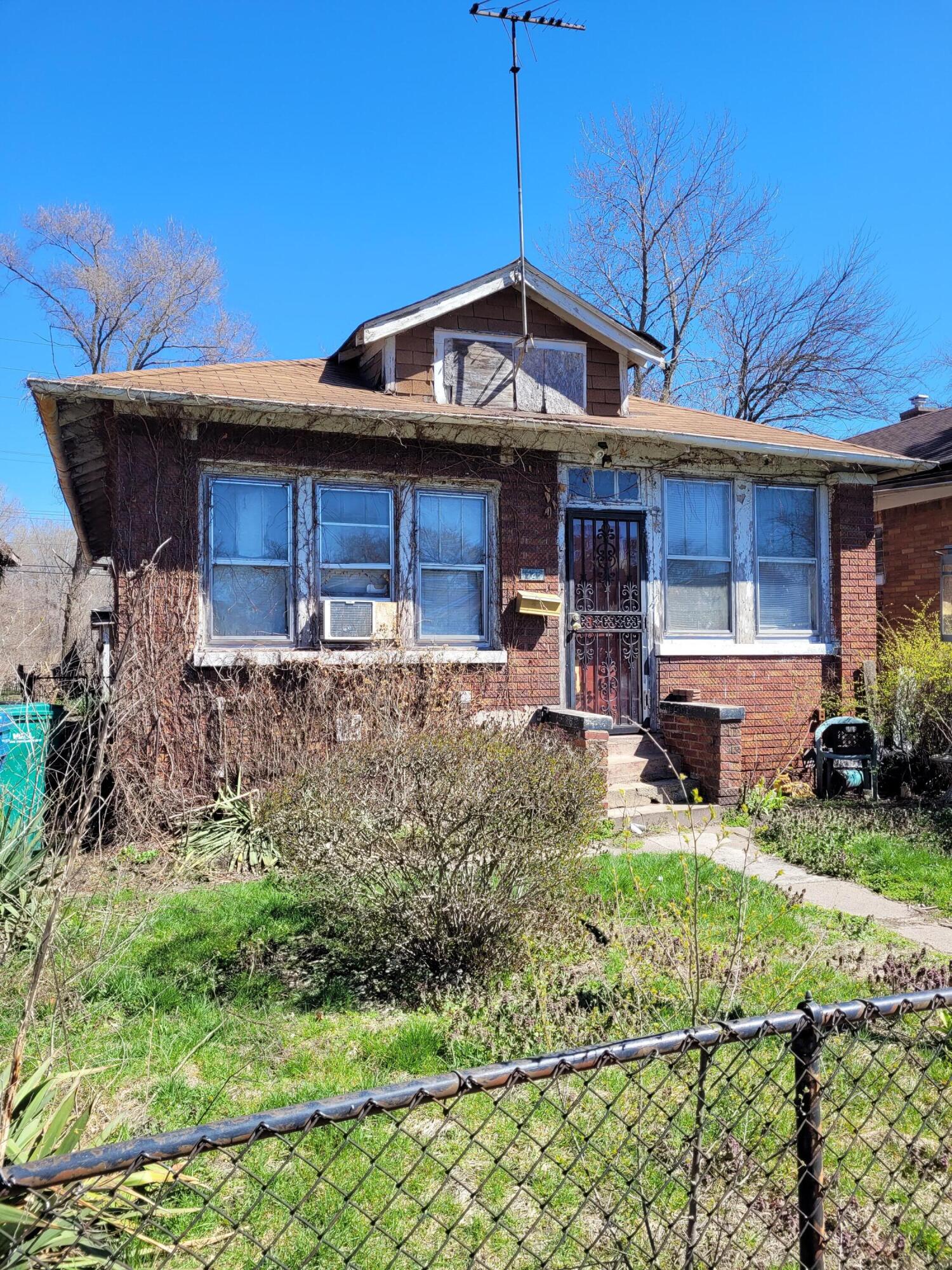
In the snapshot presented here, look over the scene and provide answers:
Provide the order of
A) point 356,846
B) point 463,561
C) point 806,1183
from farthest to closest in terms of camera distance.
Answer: point 463,561 < point 356,846 < point 806,1183

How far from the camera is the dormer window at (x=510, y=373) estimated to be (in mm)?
9695

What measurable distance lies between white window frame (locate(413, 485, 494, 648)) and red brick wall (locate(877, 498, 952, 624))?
7305 mm

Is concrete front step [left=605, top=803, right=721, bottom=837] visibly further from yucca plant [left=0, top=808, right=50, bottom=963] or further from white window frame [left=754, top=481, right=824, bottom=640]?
yucca plant [left=0, top=808, right=50, bottom=963]

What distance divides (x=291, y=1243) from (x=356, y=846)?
5.84ft

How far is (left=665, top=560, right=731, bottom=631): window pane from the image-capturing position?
10.2 metres

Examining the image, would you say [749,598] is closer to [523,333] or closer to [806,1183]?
[523,333]

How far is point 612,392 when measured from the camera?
10.4 metres

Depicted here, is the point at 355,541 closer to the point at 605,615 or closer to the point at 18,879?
the point at 605,615

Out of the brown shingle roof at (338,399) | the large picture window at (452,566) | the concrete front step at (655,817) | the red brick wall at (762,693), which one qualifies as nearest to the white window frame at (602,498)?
the brown shingle roof at (338,399)

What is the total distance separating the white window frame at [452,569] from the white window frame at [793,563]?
338 centimetres

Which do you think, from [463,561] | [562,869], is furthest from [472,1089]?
[463,561]

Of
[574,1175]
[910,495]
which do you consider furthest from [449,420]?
[910,495]

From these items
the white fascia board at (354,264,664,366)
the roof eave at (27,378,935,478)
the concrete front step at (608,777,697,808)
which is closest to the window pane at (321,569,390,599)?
the roof eave at (27,378,935,478)

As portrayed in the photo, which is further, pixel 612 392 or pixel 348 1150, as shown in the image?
pixel 612 392
